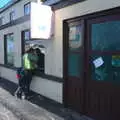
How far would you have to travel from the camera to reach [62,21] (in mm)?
8234

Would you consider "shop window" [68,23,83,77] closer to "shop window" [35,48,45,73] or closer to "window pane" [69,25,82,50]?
"window pane" [69,25,82,50]

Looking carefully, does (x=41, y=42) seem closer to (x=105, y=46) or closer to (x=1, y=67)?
(x=105, y=46)

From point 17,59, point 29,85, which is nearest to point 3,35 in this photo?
point 17,59

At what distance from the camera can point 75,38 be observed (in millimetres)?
7742

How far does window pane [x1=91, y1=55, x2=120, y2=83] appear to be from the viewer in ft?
20.4

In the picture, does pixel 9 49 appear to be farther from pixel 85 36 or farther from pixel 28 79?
pixel 85 36

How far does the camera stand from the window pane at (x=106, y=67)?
6227 millimetres

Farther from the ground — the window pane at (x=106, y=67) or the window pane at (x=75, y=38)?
the window pane at (x=75, y=38)

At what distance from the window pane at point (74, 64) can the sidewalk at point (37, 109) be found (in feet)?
3.59

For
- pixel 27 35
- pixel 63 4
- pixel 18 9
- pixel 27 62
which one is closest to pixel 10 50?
pixel 18 9

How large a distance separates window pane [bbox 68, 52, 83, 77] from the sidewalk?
1096mm

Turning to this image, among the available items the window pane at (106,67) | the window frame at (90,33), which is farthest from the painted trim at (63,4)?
the window pane at (106,67)

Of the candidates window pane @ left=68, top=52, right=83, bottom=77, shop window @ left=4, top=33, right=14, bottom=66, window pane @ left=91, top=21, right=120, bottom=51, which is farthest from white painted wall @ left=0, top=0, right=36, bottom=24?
window pane @ left=91, top=21, right=120, bottom=51

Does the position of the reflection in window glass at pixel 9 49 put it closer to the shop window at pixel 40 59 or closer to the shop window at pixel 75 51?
the shop window at pixel 40 59
